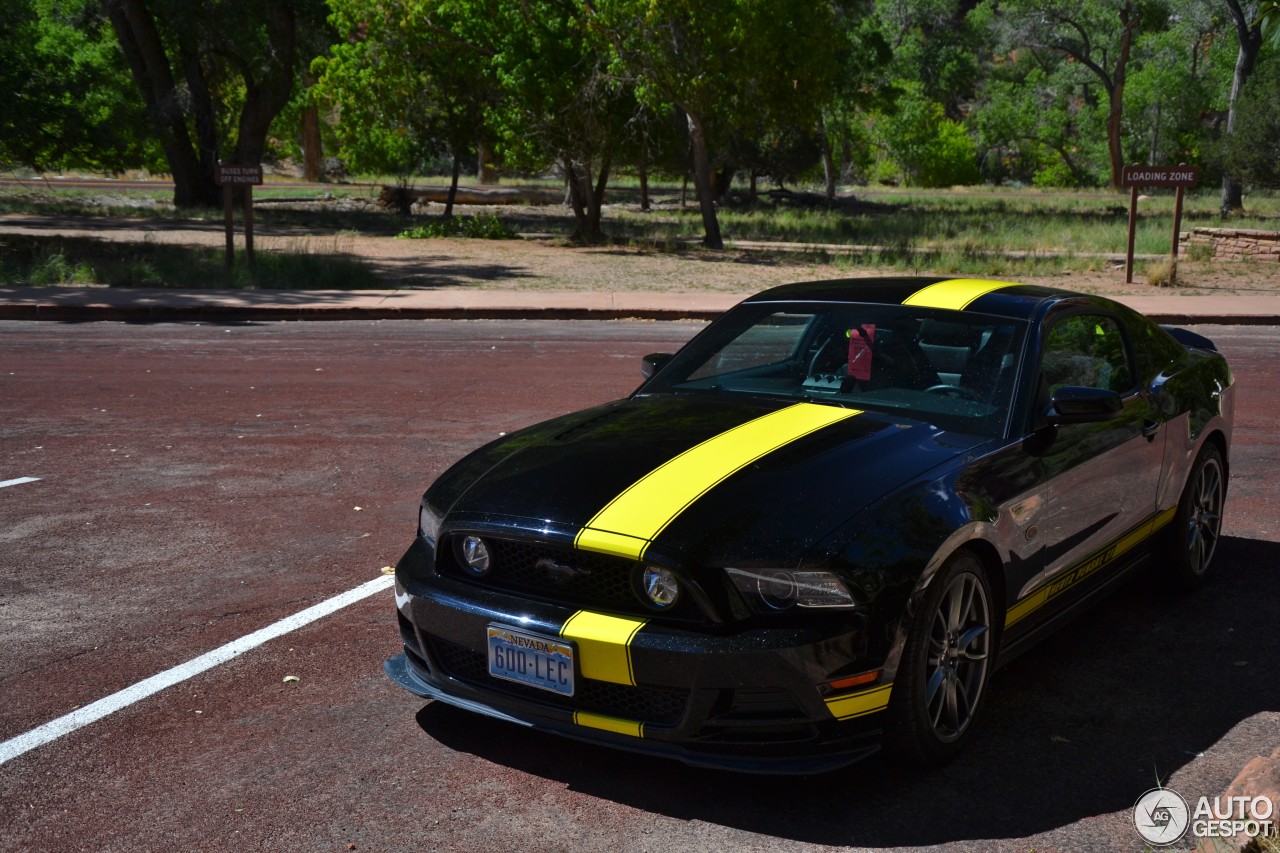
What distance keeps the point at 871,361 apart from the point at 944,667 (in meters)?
1.45

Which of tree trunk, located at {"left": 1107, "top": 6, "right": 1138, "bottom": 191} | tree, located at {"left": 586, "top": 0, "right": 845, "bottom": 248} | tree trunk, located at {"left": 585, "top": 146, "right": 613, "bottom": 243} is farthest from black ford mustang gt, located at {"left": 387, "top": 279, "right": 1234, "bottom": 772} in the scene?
tree trunk, located at {"left": 1107, "top": 6, "right": 1138, "bottom": 191}

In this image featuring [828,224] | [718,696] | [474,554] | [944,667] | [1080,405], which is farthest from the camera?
[828,224]

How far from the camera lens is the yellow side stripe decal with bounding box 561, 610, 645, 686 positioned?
381cm

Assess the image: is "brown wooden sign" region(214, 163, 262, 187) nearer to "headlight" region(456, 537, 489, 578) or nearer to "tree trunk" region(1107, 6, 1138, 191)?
"headlight" region(456, 537, 489, 578)

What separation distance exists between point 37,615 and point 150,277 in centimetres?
1699

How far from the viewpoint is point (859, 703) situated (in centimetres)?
383

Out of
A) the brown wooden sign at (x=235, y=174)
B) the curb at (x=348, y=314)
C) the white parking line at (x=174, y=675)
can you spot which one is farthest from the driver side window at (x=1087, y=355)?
the brown wooden sign at (x=235, y=174)

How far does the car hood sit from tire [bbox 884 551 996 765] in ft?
1.23

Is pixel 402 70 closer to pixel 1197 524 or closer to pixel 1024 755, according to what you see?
pixel 1197 524

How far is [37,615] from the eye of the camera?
5633 millimetres

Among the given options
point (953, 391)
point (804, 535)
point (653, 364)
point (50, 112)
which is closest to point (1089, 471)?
point (953, 391)

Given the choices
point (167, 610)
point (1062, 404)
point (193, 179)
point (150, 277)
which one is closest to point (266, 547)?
point (167, 610)

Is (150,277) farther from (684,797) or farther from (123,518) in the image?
(684,797)

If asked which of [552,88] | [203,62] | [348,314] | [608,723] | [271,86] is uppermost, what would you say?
[203,62]
